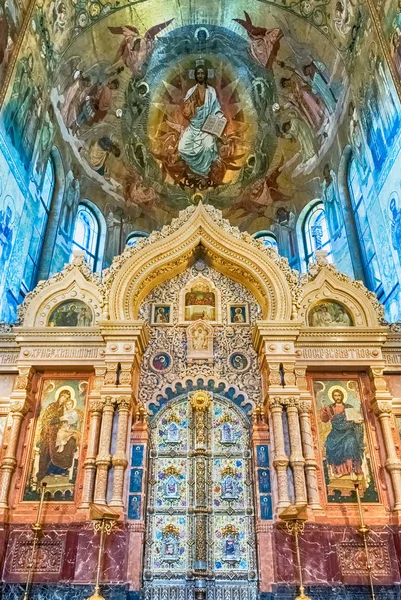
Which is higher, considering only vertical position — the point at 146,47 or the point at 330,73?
the point at 146,47

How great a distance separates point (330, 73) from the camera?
20.1 meters

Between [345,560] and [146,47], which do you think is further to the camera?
[146,47]

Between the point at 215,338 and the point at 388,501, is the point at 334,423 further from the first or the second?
the point at 215,338

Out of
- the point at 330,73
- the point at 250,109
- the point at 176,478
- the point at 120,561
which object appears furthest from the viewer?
the point at 250,109

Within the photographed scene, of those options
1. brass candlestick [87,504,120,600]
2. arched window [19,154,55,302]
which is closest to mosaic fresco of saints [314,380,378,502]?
brass candlestick [87,504,120,600]

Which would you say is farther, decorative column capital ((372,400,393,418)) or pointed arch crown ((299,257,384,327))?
pointed arch crown ((299,257,384,327))

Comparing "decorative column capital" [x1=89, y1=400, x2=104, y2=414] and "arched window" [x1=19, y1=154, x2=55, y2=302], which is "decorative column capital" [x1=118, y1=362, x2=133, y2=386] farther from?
"arched window" [x1=19, y1=154, x2=55, y2=302]

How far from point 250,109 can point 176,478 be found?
1960cm

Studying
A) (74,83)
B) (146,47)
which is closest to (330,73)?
(146,47)

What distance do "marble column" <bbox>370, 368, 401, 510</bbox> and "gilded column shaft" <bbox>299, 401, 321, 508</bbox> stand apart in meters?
1.37

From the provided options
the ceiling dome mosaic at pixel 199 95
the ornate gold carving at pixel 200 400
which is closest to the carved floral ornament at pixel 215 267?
the ornate gold carving at pixel 200 400

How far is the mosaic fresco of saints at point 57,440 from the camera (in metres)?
9.53

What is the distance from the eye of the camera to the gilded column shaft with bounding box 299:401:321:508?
9219 millimetres

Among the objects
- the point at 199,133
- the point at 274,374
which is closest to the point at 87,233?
the point at 199,133
